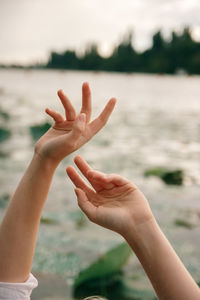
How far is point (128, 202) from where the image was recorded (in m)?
1.04

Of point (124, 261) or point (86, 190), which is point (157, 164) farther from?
point (86, 190)

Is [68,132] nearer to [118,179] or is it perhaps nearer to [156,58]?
[118,179]

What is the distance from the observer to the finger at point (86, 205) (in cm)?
106

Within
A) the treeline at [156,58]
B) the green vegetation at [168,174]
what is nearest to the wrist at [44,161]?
the green vegetation at [168,174]

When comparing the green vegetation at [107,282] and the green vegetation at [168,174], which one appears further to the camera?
the green vegetation at [168,174]

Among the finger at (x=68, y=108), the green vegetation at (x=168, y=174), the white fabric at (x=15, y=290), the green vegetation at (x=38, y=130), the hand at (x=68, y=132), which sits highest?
the finger at (x=68, y=108)

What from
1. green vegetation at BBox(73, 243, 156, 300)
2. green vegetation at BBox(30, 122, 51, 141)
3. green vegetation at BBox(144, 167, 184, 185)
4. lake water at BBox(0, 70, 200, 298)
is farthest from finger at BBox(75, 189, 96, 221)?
green vegetation at BBox(30, 122, 51, 141)

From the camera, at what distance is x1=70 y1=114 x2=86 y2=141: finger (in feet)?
3.52

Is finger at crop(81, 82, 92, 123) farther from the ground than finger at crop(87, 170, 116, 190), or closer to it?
farther from the ground

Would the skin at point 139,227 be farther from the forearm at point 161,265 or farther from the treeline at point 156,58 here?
the treeline at point 156,58

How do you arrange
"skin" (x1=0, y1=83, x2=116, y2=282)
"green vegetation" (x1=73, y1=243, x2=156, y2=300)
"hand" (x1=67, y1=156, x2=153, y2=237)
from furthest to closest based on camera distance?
"green vegetation" (x1=73, y1=243, x2=156, y2=300), "skin" (x1=0, y1=83, x2=116, y2=282), "hand" (x1=67, y1=156, x2=153, y2=237)

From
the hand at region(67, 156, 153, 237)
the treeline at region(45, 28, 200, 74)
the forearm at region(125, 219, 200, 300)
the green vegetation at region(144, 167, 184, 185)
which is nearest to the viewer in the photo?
the forearm at region(125, 219, 200, 300)

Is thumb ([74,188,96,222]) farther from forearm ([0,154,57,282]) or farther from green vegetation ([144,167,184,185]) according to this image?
green vegetation ([144,167,184,185])

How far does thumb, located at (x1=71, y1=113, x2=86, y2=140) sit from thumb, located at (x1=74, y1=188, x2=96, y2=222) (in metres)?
0.17
